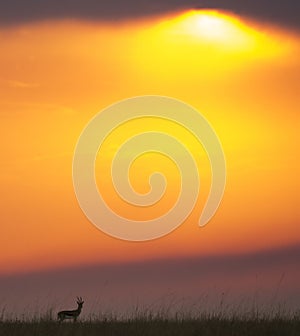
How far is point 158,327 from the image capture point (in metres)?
27.7

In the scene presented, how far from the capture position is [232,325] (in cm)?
2842

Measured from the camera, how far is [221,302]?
30.1 m

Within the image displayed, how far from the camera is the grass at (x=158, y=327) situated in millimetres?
27234

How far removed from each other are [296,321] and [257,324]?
48.8 inches

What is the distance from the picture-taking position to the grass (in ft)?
89.4

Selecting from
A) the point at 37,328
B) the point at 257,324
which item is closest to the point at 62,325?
the point at 37,328

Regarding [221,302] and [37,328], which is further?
[221,302]

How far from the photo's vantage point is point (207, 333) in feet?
89.4

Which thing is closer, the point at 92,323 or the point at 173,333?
the point at 173,333

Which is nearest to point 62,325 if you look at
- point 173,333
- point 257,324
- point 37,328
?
point 37,328

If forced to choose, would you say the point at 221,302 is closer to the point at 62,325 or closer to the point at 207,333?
the point at 207,333

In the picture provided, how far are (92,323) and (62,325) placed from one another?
1.02 metres

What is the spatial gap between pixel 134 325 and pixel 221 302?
10.7 feet

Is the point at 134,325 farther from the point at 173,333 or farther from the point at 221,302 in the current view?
the point at 221,302
